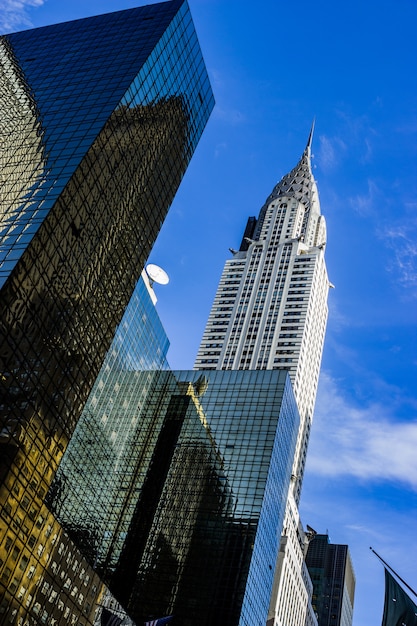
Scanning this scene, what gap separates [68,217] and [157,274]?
48.6 m

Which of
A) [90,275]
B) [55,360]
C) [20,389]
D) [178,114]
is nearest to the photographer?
[20,389]

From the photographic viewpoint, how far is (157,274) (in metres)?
119

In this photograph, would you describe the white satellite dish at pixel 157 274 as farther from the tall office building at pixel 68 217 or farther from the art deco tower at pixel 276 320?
the art deco tower at pixel 276 320

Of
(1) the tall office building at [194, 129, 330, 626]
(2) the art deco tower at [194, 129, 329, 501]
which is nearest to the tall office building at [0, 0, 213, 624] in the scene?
(2) the art deco tower at [194, 129, 329, 501]

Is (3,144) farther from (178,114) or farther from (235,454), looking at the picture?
(235,454)

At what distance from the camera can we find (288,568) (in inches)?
5610

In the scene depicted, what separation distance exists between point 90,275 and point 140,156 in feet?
54.5

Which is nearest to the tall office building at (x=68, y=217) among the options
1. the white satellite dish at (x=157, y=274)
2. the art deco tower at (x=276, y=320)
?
the white satellite dish at (x=157, y=274)

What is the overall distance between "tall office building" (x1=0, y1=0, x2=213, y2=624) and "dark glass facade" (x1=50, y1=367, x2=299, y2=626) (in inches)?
1118

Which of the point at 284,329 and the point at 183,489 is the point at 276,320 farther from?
the point at 183,489

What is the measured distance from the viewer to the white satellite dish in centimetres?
11781

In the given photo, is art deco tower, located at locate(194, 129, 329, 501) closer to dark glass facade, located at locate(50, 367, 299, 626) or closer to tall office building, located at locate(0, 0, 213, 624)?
dark glass facade, located at locate(50, 367, 299, 626)

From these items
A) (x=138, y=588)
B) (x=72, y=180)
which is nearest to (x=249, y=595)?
(x=138, y=588)

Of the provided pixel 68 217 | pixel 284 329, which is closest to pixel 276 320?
pixel 284 329
